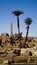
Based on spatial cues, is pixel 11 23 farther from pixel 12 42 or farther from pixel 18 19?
pixel 18 19

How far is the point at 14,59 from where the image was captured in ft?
50.8

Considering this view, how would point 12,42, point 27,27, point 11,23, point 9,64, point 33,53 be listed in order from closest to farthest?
point 9,64
point 33,53
point 27,27
point 12,42
point 11,23

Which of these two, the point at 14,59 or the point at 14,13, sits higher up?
the point at 14,13

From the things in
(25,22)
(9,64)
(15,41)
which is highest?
(25,22)

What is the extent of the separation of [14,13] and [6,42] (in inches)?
238

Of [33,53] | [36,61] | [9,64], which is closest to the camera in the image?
[9,64]

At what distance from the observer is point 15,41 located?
3856 centimetres

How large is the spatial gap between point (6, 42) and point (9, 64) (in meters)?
24.5

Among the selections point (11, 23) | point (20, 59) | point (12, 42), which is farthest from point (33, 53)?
point (11, 23)

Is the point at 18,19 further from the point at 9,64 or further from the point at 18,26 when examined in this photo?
the point at 9,64

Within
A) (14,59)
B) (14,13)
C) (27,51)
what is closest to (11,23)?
(14,13)

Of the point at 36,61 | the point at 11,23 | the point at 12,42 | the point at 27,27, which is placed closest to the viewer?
the point at 36,61

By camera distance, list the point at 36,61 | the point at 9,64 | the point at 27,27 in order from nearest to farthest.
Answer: the point at 9,64, the point at 36,61, the point at 27,27

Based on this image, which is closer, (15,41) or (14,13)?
(14,13)
